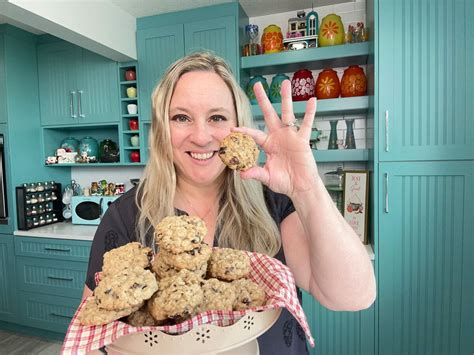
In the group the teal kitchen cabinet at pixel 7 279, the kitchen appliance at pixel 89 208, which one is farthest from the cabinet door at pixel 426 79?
the teal kitchen cabinet at pixel 7 279

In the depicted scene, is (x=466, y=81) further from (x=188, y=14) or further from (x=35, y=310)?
(x=35, y=310)

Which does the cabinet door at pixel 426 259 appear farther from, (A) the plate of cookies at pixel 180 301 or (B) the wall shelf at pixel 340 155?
(A) the plate of cookies at pixel 180 301

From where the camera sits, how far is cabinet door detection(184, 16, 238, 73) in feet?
8.19

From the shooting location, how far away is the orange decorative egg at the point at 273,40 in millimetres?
2510

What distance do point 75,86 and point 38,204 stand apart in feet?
3.82

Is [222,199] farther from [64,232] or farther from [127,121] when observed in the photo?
[64,232]

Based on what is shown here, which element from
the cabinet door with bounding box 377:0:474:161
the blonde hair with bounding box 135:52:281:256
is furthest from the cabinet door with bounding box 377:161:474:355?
the blonde hair with bounding box 135:52:281:256

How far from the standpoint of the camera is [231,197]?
3.35 feet

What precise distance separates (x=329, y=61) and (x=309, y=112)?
6.39 feet

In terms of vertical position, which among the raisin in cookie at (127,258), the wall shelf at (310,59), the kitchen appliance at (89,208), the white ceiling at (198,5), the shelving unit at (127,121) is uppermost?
the white ceiling at (198,5)

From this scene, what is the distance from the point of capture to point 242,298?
1.54 ft

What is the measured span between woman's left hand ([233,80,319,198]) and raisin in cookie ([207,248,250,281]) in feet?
A: 0.83

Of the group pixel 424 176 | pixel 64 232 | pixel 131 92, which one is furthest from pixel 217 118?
pixel 64 232

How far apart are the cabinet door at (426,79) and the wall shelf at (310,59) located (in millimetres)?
296
